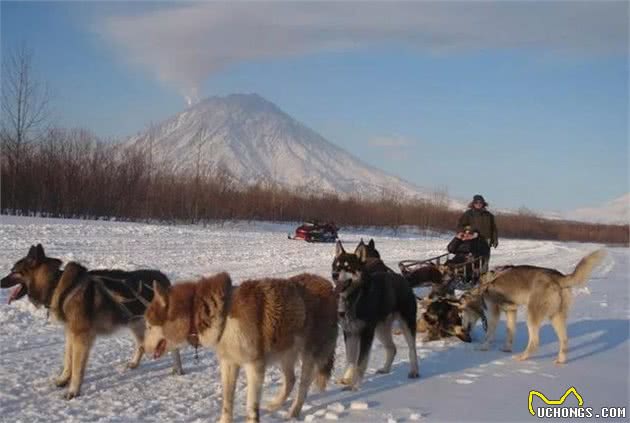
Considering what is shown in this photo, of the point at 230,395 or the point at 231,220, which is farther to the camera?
the point at 231,220

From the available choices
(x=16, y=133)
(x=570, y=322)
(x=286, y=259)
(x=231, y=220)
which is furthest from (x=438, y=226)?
(x=570, y=322)

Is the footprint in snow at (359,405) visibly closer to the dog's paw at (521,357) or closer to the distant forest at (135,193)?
the dog's paw at (521,357)

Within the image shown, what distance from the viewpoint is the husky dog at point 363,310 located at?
21.4 feet

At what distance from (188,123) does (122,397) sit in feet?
548

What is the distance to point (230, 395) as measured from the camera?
205 inches

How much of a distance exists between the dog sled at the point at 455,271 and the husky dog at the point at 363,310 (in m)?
3.04

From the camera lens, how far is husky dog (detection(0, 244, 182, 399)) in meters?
6.09

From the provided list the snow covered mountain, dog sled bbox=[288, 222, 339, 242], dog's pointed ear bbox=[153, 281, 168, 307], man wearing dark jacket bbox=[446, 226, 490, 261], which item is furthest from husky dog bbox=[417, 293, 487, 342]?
the snow covered mountain

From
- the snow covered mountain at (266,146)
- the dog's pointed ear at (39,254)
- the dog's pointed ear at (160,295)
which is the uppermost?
the snow covered mountain at (266,146)

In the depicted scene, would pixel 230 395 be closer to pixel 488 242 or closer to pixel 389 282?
pixel 389 282

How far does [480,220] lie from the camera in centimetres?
1188

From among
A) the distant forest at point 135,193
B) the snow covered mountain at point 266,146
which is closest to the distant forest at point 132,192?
the distant forest at point 135,193

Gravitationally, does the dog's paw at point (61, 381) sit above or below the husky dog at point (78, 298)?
below

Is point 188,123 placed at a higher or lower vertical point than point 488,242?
higher
